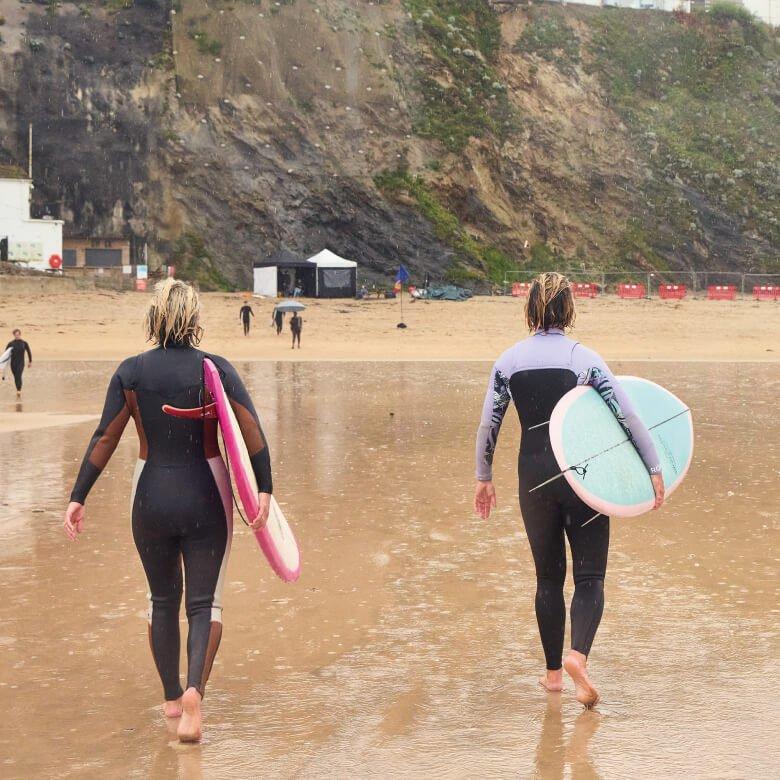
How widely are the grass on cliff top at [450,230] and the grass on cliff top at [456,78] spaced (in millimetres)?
3372

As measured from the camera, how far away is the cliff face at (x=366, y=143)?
184ft

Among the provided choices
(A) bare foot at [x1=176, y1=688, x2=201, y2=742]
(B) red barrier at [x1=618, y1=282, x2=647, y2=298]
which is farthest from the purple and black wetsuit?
(B) red barrier at [x1=618, y1=282, x2=647, y2=298]

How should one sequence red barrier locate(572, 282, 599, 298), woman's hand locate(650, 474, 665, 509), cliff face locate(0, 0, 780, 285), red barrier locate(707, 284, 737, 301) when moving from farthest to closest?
cliff face locate(0, 0, 780, 285) → red barrier locate(707, 284, 737, 301) → red barrier locate(572, 282, 599, 298) → woman's hand locate(650, 474, 665, 509)

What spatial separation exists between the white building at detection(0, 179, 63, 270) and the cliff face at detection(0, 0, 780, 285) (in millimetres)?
3154

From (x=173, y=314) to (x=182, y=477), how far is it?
62 centimetres

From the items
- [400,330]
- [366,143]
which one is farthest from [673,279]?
[400,330]

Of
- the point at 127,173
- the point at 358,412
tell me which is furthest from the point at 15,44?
the point at 358,412

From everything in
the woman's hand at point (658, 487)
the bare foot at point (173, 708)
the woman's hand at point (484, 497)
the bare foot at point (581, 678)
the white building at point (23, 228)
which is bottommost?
the bare foot at point (173, 708)

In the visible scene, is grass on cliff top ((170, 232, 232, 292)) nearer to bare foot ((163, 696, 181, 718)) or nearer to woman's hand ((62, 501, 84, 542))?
woman's hand ((62, 501, 84, 542))

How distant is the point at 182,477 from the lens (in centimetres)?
451

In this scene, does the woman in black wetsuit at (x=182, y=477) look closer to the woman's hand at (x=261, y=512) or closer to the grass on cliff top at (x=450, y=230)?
the woman's hand at (x=261, y=512)

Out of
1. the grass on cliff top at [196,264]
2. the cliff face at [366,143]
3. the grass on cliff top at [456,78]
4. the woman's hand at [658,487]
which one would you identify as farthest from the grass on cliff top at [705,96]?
the woman's hand at [658,487]

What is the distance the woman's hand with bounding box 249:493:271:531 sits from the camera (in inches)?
180

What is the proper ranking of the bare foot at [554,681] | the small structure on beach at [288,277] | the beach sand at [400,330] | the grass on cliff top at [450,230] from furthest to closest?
1. the grass on cliff top at [450,230]
2. the small structure on beach at [288,277]
3. the beach sand at [400,330]
4. the bare foot at [554,681]
